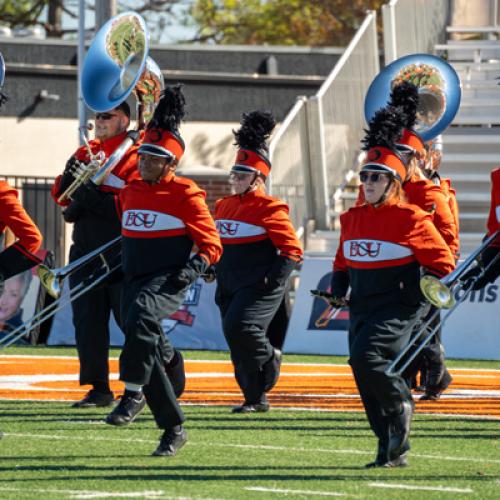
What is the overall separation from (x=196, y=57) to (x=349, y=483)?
21.4m

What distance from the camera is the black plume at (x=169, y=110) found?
840 cm

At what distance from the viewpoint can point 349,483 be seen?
23.5ft

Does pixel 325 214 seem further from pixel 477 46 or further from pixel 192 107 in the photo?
pixel 192 107

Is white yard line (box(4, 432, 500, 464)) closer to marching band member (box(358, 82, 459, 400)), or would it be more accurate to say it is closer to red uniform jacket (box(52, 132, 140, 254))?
marching band member (box(358, 82, 459, 400))

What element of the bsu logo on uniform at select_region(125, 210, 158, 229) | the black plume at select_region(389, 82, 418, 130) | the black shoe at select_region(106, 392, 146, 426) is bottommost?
the black shoe at select_region(106, 392, 146, 426)

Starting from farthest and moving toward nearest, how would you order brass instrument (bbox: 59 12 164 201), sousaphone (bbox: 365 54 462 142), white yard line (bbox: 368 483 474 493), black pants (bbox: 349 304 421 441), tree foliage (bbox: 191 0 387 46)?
tree foliage (bbox: 191 0 387 46), sousaphone (bbox: 365 54 462 142), brass instrument (bbox: 59 12 164 201), black pants (bbox: 349 304 421 441), white yard line (bbox: 368 483 474 493)

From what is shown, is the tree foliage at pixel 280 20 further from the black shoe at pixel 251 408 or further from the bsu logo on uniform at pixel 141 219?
the bsu logo on uniform at pixel 141 219

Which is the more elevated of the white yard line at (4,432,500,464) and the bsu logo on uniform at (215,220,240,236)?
the bsu logo on uniform at (215,220,240,236)

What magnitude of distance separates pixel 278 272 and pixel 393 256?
2508 millimetres

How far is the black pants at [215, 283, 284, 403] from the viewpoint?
10172mm

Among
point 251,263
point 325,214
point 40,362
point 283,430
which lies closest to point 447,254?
point 283,430

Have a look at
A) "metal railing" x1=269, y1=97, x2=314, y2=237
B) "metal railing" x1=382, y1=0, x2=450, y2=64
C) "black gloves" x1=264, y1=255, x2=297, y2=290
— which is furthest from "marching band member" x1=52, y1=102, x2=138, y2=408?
"metal railing" x1=382, y1=0, x2=450, y2=64

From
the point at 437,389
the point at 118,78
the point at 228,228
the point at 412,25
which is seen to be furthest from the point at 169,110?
the point at 412,25

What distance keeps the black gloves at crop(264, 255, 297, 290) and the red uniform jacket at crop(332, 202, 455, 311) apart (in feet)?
7.75
